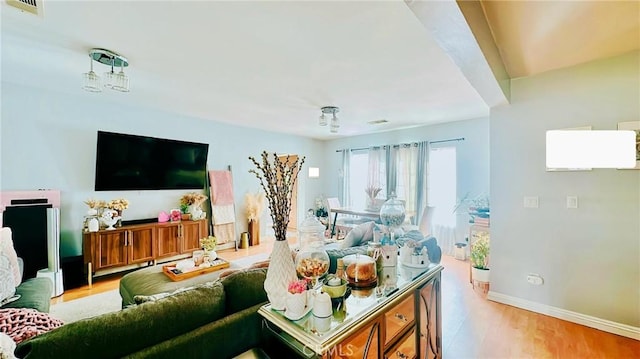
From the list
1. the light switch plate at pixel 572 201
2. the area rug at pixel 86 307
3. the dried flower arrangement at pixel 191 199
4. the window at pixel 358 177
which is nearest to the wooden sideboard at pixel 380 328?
the light switch plate at pixel 572 201

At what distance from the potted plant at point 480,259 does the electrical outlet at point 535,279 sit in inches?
17.2

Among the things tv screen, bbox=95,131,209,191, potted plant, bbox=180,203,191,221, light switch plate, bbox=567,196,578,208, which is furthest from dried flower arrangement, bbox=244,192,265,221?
light switch plate, bbox=567,196,578,208

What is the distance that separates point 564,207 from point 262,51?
3.29m

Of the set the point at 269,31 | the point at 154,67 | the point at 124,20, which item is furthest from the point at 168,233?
the point at 269,31

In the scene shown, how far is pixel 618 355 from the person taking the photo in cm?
209

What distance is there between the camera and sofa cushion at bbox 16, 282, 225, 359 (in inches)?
37.3

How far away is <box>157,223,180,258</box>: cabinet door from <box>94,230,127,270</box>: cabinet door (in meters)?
0.46

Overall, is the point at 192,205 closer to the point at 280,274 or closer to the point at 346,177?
the point at 346,177

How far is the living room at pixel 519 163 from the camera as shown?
2344 millimetres

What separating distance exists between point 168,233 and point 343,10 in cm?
410

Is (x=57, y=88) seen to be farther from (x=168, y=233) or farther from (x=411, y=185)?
(x=411, y=185)

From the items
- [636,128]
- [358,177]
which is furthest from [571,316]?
[358,177]

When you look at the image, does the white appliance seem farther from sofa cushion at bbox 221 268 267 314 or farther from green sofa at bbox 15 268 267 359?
sofa cushion at bbox 221 268 267 314

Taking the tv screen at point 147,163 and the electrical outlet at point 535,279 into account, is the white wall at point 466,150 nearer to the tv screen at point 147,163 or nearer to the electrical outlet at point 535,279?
the electrical outlet at point 535,279
